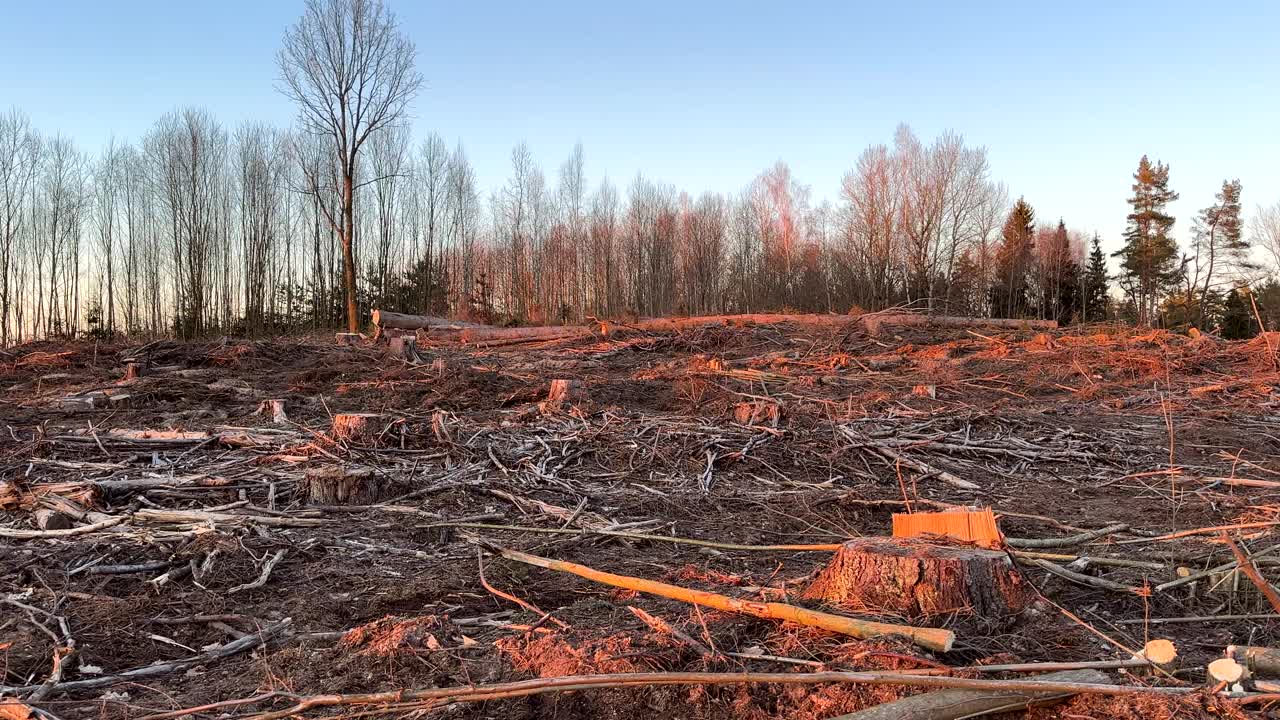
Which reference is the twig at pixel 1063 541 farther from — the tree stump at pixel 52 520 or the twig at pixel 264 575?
the tree stump at pixel 52 520

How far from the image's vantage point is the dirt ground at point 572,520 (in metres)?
2.83

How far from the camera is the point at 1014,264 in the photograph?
145ft

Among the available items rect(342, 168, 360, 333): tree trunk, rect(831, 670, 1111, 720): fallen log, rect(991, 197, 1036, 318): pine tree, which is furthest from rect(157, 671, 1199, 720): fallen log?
rect(991, 197, 1036, 318): pine tree

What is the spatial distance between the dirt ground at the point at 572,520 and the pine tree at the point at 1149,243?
124 feet

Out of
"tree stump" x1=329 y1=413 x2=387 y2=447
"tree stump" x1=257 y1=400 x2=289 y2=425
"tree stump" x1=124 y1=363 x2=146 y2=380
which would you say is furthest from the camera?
"tree stump" x1=124 y1=363 x2=146 y2=380

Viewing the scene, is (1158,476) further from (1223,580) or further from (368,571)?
(368,571)

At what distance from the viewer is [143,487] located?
18.3 ft

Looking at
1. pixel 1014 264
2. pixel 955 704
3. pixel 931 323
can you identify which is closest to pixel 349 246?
pixel 931 323

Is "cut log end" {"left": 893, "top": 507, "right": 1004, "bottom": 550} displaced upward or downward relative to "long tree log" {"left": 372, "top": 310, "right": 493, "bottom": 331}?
downward

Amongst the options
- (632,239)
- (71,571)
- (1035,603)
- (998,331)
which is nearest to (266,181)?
(632,239)

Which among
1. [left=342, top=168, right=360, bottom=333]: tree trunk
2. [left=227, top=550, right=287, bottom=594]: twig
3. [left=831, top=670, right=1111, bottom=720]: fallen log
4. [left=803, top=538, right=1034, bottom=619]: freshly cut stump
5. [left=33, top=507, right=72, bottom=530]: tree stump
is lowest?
[left=227, top=550, right=287, bottom=594]: twig

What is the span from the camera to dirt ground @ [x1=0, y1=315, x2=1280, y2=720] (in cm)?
283

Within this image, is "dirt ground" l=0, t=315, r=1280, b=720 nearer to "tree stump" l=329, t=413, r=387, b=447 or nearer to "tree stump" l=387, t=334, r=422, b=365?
"tree stump" l=329, t=413, r=387, b=447

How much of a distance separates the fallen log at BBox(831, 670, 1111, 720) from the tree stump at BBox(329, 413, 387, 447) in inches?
219
